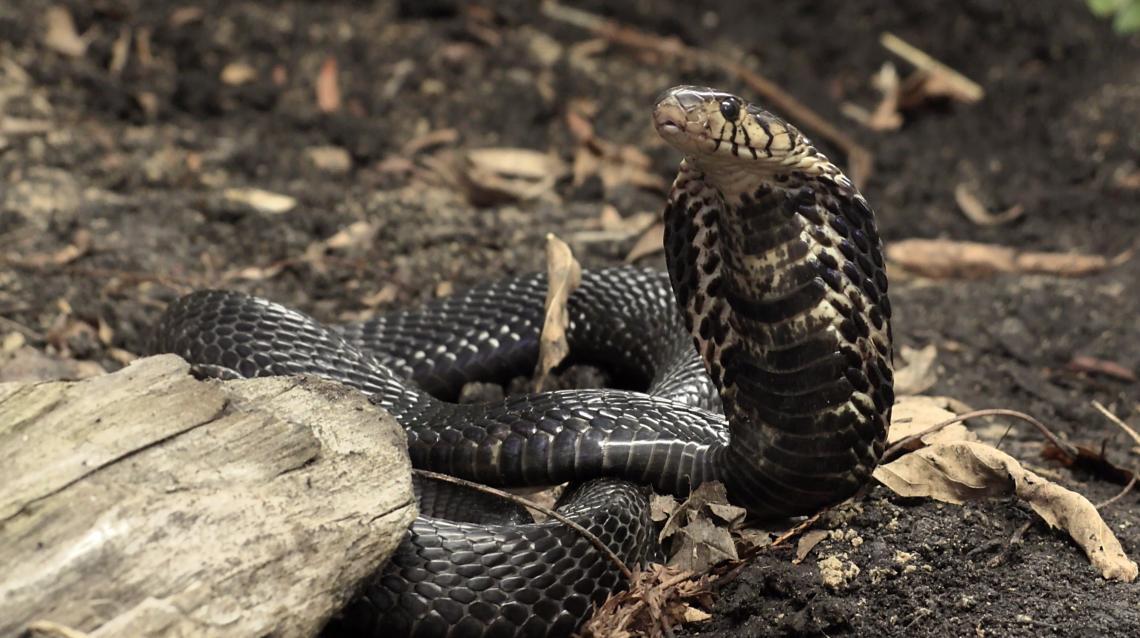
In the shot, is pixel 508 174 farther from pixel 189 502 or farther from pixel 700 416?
pixel 189 502

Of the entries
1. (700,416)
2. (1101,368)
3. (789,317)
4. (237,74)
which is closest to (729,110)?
(789,317)

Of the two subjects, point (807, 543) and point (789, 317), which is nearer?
point (789, 317)

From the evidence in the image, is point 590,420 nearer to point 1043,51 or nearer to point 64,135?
point 64,135

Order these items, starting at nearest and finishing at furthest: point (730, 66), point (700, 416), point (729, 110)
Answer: point (729, 110) → point (700, 416) → point (730, 66)

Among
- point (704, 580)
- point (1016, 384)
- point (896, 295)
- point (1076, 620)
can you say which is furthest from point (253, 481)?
point (896, 295)

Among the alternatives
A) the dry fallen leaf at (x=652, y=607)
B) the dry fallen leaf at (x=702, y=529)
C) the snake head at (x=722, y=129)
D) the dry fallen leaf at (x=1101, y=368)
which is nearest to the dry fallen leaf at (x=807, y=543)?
the dry fallen leaf at (x=702, y=529)

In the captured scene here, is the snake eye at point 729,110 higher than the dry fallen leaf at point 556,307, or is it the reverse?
the snake eye at point 729,110

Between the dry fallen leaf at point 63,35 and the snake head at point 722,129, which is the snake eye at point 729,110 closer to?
the snake head at point 722,129

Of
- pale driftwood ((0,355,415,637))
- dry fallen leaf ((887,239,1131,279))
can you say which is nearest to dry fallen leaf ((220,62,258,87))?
dry fallen leaf ((887,239,1131,279))
